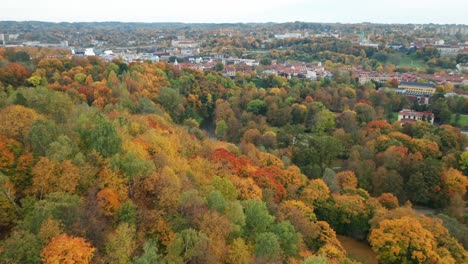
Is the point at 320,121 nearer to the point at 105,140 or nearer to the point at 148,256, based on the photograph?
the point at 105,140

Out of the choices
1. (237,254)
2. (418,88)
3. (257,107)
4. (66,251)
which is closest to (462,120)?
(418,88)

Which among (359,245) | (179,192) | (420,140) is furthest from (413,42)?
(179,192)

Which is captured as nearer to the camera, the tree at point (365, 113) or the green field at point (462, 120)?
the green field at point (462, 120)

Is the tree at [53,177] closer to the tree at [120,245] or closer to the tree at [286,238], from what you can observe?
the tree at [120,245]

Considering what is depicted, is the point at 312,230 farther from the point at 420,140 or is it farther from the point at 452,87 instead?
the point at 452,87

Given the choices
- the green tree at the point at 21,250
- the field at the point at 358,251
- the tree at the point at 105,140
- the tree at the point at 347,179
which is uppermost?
the tree at the point at 105,140

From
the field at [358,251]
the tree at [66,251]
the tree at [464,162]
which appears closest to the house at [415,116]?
the tree at [464,162]
